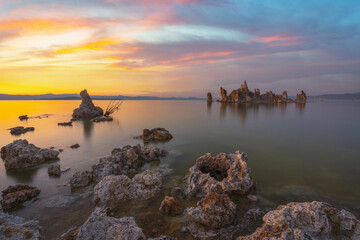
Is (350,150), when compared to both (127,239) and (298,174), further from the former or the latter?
(127,239)

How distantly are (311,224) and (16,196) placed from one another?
32.0 feet

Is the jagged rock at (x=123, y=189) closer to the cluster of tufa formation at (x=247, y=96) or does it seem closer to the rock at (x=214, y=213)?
the rock at (x=214, y=213)

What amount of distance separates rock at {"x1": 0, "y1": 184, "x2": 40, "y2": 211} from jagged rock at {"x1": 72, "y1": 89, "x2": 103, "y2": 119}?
102ft

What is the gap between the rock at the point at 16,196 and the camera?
6.68 metres

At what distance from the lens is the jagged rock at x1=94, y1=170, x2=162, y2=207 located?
23.1 ft

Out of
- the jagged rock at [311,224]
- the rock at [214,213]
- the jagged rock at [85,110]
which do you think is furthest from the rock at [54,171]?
the jagged rock at [85,110]

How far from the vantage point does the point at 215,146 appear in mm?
15281

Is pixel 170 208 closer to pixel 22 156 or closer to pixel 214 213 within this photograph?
pixel 214 213

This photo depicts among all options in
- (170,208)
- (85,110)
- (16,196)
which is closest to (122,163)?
(16,196)

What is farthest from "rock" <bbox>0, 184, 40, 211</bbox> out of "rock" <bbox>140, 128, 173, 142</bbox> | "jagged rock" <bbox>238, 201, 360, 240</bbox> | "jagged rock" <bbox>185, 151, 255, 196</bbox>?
"rock" <bbox>140, 128, 173, 142</bbox>

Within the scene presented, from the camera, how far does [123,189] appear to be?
7.34 m

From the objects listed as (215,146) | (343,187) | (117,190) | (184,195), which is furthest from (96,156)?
(343,187)

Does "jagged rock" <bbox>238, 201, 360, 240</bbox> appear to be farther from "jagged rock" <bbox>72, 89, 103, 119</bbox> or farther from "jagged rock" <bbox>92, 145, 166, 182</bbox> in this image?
"jagged rock" <bbox>72, 89, 103, 119</bbox>

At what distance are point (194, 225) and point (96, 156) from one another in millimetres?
9695
